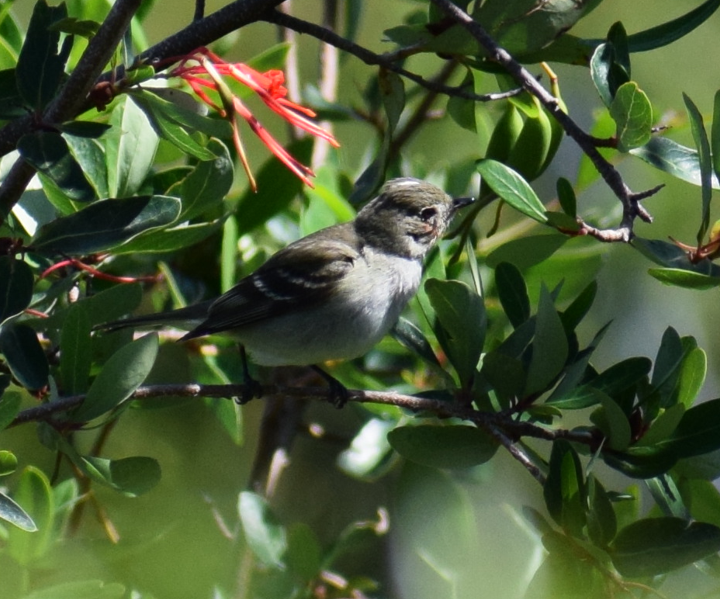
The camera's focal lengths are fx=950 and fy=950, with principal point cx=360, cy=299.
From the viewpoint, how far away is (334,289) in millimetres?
3646

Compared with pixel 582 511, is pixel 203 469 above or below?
below

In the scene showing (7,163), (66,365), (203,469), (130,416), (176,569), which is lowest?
(203,469)

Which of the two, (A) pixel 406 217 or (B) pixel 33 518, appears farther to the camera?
(A) pixel 406 217

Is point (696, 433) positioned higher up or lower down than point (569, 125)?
lower down

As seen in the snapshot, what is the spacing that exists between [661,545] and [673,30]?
115 centimetres

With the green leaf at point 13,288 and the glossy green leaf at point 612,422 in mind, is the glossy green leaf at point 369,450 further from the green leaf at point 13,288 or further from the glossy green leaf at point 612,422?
the green leaf at point 13,288

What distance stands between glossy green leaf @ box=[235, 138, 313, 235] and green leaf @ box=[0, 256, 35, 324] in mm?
1175

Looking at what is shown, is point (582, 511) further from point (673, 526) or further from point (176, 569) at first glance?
point (176, 569)

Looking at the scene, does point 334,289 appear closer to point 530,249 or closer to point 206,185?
point 206,185

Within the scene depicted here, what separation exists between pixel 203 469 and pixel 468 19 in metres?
2.39

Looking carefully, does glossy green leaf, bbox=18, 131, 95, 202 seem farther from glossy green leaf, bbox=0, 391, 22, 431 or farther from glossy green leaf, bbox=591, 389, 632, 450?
glossy green leaf, bbox=591, 389, 632, 450

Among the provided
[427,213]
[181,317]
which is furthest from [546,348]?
[427,213]

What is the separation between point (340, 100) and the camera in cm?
543

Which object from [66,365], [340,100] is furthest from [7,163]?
[340,100]
